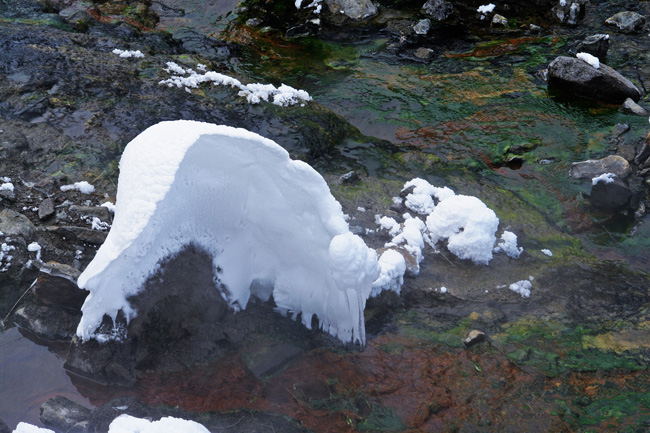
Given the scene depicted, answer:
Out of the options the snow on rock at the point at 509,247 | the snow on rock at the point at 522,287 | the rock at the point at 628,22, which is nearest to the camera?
the snow on rock at the point at 522,287

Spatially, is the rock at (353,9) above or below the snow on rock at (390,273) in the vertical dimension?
below

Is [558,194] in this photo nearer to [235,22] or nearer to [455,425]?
[455,425]

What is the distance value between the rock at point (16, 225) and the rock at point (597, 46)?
774cm

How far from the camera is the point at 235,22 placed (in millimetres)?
9555

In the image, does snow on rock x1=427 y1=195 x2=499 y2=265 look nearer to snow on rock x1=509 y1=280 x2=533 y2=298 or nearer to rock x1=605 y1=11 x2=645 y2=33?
snow on rock x1=509 y1=280 x2=533 y2=298

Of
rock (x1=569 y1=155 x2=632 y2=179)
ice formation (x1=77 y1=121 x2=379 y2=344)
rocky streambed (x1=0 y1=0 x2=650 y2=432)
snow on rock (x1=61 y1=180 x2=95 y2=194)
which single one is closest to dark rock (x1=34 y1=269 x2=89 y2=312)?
rocky streambed (x1=0 y1=0 x2=650 y2=432)

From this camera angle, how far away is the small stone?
225 inches

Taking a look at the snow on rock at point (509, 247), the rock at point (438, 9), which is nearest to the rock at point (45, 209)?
the snow on rock at point (509, 247)

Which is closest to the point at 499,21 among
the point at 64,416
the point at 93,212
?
the point at 93,212

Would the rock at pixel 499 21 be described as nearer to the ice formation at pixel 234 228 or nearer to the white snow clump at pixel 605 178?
the white snow clump at pixel 605 178

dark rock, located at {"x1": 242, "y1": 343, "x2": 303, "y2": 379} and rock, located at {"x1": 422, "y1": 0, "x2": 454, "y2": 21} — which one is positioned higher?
rock, located at {"x1": 422, "y1": 0, "x2": 454, "y2": 21}

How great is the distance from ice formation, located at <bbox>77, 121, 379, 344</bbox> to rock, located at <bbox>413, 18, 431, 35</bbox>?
635 centimetres

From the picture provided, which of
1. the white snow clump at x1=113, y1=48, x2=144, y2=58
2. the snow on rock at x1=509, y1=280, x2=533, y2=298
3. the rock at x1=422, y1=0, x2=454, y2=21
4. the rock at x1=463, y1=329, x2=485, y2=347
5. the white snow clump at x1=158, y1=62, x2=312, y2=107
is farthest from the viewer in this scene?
the rock at x1=422, y1=0, x2=454, y2=21

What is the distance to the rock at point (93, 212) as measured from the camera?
15.1ft
